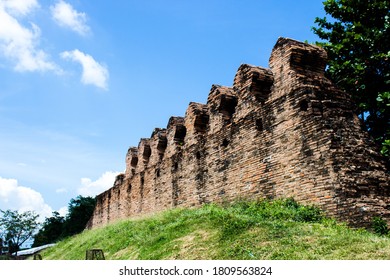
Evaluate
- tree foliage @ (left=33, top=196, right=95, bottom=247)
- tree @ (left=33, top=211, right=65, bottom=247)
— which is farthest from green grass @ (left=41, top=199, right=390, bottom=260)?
tree @ (left=33, top=211, right=65, bottom=247)

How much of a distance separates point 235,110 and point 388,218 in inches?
160

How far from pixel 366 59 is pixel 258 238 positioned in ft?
19.7

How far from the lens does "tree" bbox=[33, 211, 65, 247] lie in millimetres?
40300

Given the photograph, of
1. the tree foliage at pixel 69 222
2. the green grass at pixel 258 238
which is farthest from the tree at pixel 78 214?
the green grass at pixel 258 238

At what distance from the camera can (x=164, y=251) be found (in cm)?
609

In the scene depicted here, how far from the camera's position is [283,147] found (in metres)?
7.73

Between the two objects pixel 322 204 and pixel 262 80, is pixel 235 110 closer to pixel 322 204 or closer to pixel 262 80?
pixel 262 80

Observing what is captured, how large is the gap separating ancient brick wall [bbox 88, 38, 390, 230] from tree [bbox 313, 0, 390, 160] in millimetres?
1724

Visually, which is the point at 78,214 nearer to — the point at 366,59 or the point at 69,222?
the point at 69,222

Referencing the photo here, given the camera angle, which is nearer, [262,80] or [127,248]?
[127,248]

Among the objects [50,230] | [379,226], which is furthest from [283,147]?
[50,230]

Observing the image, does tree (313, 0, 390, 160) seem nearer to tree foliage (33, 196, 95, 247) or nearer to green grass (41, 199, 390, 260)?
green grass (41, 199, 390, 260)

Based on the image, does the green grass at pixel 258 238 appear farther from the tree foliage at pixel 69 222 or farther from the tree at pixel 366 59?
the tree foliage at pixel 69 222
